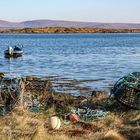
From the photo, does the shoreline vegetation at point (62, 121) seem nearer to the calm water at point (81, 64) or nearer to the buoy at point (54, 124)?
the buoy at point (54, 124)

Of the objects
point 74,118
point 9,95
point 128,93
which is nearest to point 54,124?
point 74,118

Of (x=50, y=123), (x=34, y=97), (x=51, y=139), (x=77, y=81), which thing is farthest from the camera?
(x=77, y=81)

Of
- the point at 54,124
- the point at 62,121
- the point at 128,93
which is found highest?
the point at 128,93

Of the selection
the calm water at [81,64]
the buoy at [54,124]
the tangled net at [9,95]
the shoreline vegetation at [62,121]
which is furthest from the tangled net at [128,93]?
the calm water at [81,64]

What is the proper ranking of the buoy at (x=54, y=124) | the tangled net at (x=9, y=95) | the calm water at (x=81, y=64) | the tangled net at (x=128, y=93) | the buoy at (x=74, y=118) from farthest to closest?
the calm water at (x=81, y=64) → the tangled net at (x=128, y=93) → the tangled net at (x=9, y=95) → the buoy at (x=74, y=118) → the buoy at (x=54, y=124)

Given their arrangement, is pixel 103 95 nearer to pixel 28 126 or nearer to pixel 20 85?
pixel 20 85

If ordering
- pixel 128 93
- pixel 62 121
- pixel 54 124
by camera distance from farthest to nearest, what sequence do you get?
pixel 128 93
pixel 62 121
pixel 54 124

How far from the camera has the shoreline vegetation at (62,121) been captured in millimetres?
10680

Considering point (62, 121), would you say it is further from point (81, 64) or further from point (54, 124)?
point (81, 64)

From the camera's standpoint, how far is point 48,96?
1508 cm

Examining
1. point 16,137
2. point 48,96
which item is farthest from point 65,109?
point 16,137

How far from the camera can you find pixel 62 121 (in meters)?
12.7

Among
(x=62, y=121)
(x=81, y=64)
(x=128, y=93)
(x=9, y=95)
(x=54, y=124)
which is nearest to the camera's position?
(x=54, y=124)

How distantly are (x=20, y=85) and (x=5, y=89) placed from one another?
474 millimetres
